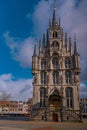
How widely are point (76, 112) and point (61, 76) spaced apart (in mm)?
8977

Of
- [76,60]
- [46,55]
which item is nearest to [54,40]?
[46,55]

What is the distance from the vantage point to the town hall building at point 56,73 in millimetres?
50844

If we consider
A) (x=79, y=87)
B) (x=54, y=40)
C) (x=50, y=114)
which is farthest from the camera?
(x=54, y=40)

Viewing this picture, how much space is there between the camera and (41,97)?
5209cm

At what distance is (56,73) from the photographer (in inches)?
2096

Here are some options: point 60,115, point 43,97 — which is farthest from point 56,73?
point 60,115

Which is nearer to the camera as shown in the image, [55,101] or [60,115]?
[60,115]

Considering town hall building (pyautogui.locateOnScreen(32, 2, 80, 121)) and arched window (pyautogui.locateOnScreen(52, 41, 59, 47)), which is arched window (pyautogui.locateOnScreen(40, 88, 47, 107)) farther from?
arched window (pyautogui.locateOnScreen(52, 41, 59, 47))

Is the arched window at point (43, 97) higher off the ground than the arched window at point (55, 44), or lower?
lower

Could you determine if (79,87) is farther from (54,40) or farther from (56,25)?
(56,25)

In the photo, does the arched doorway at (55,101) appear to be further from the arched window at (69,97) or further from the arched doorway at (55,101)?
the arched window at (69,97)

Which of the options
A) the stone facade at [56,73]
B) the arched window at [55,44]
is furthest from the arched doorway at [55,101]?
the arched window at [55,44]

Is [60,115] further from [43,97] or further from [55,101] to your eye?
[43,97]

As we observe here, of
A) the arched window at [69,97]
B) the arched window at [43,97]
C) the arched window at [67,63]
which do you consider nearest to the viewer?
the arched window at [69,97]
